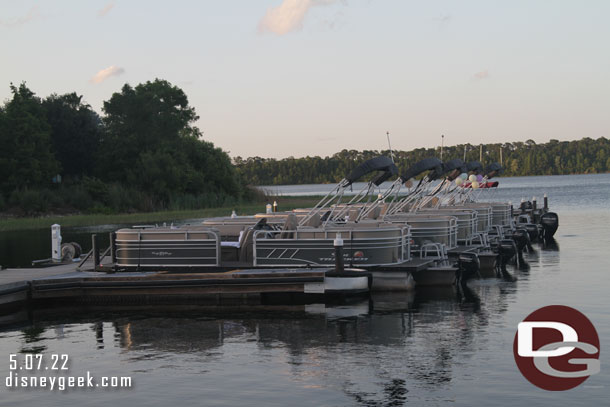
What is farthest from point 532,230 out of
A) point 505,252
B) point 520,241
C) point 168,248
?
point 168,248

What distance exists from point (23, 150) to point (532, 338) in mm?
58358

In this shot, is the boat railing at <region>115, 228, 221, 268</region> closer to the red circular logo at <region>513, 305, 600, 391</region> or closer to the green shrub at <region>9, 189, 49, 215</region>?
the red circular logo at <region>513, 305, 600, 391</region>

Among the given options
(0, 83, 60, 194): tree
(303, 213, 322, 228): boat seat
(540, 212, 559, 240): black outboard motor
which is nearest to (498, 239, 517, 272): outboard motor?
(303, 213, 322, 228): boat seat

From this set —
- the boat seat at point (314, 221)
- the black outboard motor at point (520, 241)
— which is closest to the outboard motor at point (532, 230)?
the black outboard motor at point (520, 241)

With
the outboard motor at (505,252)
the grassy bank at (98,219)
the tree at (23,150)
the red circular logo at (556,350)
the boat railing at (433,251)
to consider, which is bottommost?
the red circular logo at (556,350)

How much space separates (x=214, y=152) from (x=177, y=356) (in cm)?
7320

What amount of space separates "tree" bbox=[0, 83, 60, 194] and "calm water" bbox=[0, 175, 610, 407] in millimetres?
49531

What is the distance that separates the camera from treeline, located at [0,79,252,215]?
6638cm

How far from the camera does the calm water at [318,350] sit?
38.8 ft

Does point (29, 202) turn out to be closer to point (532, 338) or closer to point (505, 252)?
point (505, 252)

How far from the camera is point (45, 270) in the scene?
22750mm

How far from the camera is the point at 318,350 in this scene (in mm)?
14609

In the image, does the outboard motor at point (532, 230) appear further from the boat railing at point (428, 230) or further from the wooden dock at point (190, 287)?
the wooden dock at point (190, 287)

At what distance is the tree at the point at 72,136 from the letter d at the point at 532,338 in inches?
2536
